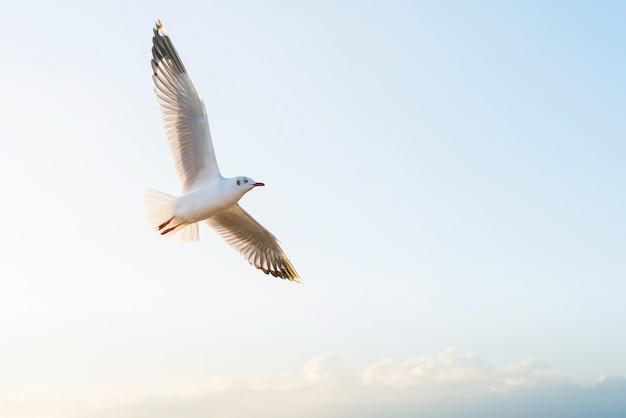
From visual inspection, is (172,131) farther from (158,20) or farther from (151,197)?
(158,20)

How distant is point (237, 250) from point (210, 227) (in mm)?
491

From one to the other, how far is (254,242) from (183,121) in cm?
221

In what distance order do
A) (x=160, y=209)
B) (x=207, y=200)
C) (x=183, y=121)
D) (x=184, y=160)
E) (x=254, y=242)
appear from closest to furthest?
1. (x=207, y=200)
2. (x=160, y=209)
3. (x=183, y=121)
4. (x=184, y=160)
5. (x=254, y=242)

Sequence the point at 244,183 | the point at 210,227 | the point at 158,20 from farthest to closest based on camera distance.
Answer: the point at 210,227 → the point at 158,20 → the point at 244,183

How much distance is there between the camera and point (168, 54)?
32.4 feet

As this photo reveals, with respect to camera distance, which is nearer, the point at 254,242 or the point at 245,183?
the point at 245,183

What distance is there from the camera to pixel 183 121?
9.77 m

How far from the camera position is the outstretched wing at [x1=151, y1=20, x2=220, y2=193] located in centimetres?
971

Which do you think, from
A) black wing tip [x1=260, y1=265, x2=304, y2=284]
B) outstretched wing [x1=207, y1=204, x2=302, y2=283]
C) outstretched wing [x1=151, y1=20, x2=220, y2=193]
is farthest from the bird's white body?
black wing tip [x1=260, y1=265, x2=304, y2=284]

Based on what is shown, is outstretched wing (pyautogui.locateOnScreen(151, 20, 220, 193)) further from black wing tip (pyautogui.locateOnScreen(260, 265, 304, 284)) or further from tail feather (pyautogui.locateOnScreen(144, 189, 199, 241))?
black wing tip (pyautogui.locateOnScreen(260, 265, 304, 284))

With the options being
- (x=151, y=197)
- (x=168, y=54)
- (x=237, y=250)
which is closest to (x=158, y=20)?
(x=168, y=54)

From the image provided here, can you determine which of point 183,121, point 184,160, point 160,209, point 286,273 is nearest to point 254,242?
point 286,273

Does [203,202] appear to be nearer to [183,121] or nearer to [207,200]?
[207,200]

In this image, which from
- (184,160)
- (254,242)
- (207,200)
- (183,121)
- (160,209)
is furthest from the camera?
(254,242)
